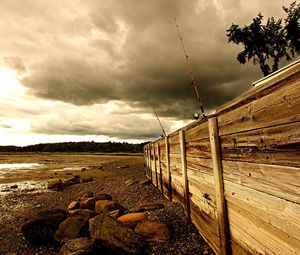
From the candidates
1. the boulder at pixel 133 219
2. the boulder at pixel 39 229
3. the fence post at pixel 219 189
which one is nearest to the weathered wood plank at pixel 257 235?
the fence post at pixel 219 189

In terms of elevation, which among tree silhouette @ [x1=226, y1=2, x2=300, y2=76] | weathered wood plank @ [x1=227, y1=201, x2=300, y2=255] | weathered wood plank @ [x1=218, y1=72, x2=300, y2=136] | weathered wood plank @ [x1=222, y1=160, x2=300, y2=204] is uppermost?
tree silhouette @ [x1=226, y1=2, x2=300, y2=76]

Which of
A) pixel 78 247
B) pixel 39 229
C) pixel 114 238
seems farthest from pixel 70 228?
pixel 114 238

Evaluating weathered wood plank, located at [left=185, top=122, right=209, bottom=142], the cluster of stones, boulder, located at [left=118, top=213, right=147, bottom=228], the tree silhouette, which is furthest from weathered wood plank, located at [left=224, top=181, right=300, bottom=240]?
the tree silhouette

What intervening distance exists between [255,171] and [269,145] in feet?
1.26

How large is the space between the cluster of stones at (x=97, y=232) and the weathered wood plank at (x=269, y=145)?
8.62 ft

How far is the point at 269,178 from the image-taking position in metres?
2.20

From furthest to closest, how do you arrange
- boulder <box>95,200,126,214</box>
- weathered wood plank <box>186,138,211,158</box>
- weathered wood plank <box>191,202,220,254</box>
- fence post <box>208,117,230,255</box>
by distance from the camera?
boulder <box>95,200,126,214</box>, weathered wood plank <box>186,138,211,158</box>, weathered wood plank <box>191,202,220,254</box>, fence post <box>208,117,230,255</box>

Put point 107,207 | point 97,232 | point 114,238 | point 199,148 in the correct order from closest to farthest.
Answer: point 199,148
point 114,238
point 97,232
point 107,207

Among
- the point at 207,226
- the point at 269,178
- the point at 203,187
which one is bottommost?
the point at 207,226

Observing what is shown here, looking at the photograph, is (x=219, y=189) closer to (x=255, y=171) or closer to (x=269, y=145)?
(x=255, y=171)

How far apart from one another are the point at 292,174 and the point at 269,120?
1.65 ft

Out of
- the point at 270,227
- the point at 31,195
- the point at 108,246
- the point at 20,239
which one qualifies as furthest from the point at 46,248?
the point at 31,195

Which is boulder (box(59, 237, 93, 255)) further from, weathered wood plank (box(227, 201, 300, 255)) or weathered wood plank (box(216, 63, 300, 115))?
weathered wood plank (box(216, 63, 300, 115))

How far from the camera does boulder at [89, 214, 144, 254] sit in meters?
4.41
